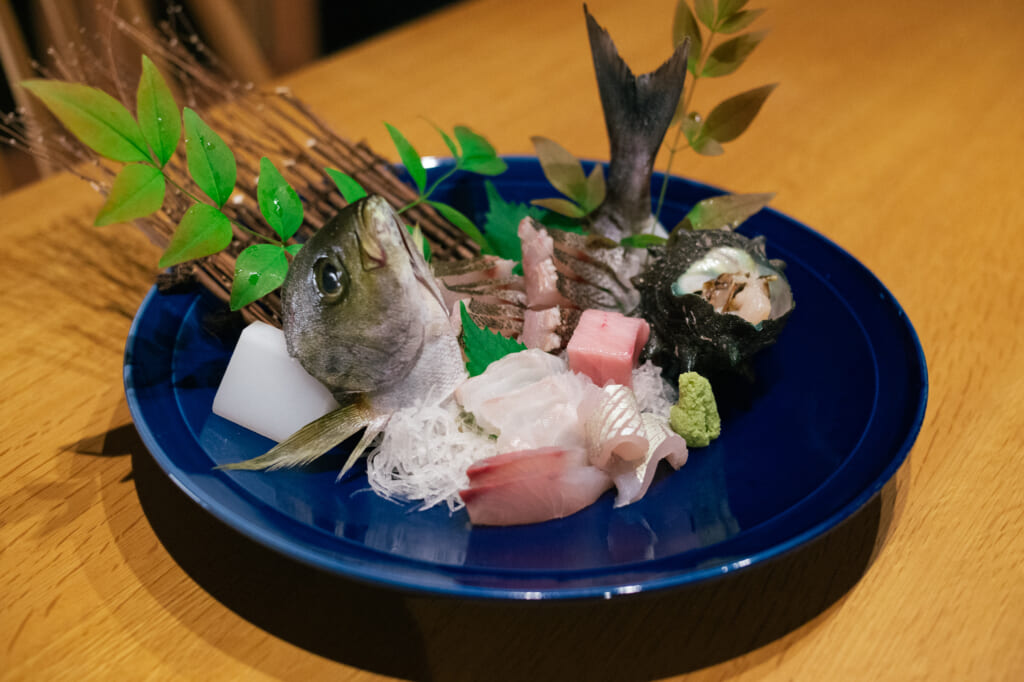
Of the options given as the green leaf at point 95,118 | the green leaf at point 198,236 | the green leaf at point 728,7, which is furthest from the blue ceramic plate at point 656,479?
the green leaf at point 728,7

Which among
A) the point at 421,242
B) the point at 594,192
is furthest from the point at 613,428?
the point at 594,192

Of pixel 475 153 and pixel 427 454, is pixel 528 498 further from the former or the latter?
pixel 475 153

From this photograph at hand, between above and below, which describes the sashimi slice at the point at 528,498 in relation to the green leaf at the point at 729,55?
below

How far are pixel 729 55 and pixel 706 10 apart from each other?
0.29 feet

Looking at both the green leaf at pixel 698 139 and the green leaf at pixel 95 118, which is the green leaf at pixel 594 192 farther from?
the green leaf at pixel 95 118

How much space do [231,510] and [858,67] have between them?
260 centimetres

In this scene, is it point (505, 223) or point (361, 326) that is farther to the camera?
point (505, 223)

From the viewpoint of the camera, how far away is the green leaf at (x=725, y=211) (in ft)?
4.83

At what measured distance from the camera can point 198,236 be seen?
109cm

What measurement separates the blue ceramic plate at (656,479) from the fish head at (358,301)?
16cm

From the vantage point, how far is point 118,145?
106 centimetres

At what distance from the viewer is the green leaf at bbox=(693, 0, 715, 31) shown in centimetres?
139

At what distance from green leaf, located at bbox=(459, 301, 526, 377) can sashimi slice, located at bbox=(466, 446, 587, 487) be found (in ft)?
0.76

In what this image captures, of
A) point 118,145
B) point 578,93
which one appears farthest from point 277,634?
point 578,93
